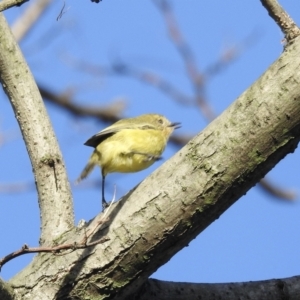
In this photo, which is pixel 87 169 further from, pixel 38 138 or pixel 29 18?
pixel 29 18

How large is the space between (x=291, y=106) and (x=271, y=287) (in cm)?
97

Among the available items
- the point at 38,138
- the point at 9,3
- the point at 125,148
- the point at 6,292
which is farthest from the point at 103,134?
the point at 9,3

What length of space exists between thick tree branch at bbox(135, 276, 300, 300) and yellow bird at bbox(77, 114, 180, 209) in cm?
177

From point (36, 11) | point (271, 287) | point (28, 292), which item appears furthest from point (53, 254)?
point (36, 11)

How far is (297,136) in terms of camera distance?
85.7 inches

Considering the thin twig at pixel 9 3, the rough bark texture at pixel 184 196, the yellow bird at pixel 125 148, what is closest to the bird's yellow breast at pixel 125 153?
the yellow bird at pixel 125 148

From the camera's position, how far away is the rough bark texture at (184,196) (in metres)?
2.19

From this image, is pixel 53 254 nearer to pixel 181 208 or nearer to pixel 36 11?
pixel 181 208

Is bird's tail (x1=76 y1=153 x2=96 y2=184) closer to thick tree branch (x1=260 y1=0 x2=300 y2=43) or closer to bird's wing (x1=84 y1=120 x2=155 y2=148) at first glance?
bird's wing (x1=84 y1=120 x2=155 y2=148)

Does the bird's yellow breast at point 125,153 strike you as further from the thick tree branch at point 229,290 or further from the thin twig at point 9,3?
the thin twig at point 9,3

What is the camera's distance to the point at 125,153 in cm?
468

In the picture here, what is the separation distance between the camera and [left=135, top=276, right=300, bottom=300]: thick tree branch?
2.77m

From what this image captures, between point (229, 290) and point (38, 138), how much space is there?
111cm

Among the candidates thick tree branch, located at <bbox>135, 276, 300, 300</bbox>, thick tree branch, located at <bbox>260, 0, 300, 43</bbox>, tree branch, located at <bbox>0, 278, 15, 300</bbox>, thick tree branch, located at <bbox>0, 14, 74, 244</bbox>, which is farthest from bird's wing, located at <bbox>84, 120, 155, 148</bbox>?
thick tree branch, located at <bbox>260, 0, 300, 43</bbox>
